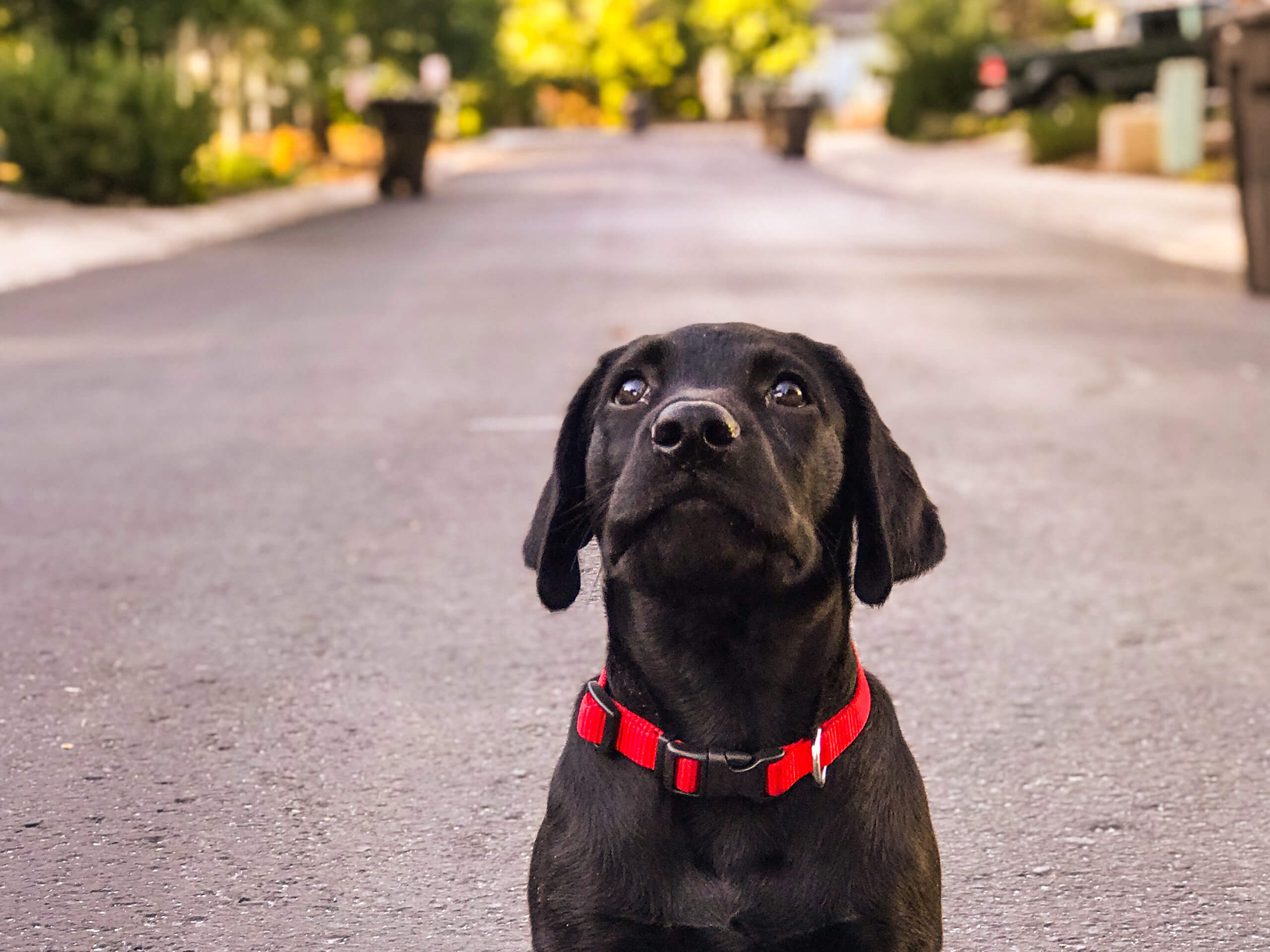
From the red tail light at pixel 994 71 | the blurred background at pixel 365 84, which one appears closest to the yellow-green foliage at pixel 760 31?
the blurred background at pixel 365 84

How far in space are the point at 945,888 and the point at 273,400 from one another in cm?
674

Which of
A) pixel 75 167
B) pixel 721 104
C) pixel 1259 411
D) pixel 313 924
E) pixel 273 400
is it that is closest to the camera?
pixel 313 924

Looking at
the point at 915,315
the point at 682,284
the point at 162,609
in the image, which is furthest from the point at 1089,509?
the point at 682,284

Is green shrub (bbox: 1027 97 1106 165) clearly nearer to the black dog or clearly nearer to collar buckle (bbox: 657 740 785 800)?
the black dog

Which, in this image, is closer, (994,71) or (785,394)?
(785,394)

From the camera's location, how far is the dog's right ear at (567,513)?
2.97 meters

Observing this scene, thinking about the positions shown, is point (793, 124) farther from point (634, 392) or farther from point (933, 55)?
point (634, 392)

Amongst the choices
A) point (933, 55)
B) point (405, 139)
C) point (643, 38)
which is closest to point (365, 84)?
point (405, 139)

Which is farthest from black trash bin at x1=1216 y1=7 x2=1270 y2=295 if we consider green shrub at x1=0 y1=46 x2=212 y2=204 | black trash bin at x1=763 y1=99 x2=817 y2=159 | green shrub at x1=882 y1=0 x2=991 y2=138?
black trash bin at x1=763 y1=99 x2=817 y2=159

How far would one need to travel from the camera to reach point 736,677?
9.09 feet

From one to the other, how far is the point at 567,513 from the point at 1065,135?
29.7 m

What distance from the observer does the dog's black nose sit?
2523 mm

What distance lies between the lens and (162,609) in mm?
5633

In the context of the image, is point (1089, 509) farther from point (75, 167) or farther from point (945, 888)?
point (75, 167)
